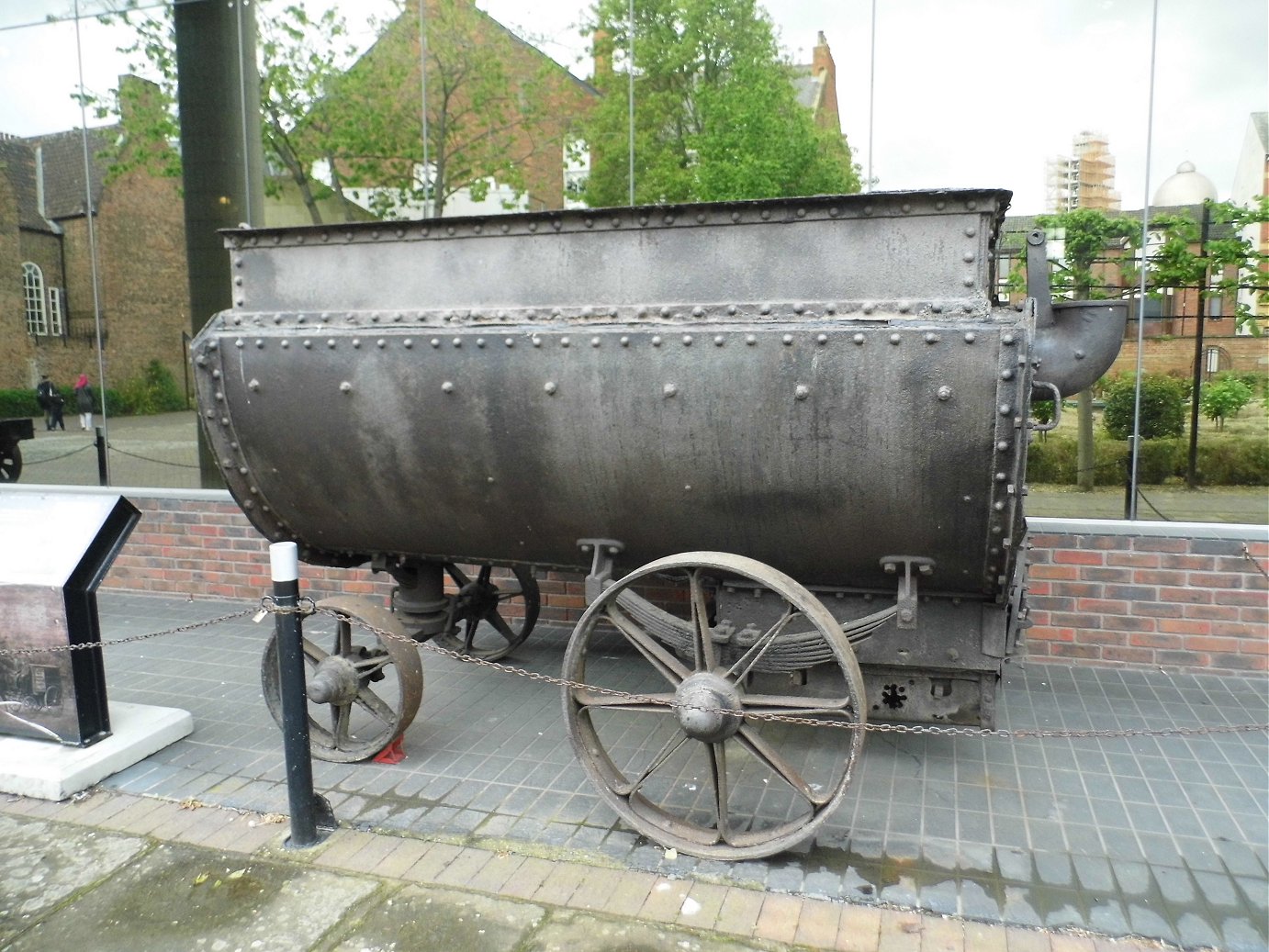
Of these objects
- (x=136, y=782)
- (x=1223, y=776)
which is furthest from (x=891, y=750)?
(x=136, y=782)

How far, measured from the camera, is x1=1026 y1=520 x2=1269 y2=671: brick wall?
16.3 ft

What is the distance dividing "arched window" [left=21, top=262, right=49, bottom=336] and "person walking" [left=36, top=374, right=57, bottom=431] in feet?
1.11

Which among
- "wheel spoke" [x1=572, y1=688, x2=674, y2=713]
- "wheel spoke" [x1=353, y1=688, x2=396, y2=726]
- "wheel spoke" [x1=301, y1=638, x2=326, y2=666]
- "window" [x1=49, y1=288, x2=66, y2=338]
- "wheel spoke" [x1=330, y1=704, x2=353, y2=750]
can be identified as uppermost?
"window" [x1=49, y1=288, x2=66, y2=338]

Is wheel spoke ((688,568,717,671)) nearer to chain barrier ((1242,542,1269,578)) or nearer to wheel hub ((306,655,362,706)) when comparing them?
wheel hub ((306,655,362,706))

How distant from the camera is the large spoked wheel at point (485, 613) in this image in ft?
17.2

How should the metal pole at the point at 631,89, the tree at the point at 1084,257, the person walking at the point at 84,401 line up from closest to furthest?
1. the tree at the point at 1084,257
2. the metal pole at the point at 631,89
3. the person walking at the point at 84,401

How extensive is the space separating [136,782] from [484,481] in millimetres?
1963

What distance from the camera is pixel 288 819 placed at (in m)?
3.63

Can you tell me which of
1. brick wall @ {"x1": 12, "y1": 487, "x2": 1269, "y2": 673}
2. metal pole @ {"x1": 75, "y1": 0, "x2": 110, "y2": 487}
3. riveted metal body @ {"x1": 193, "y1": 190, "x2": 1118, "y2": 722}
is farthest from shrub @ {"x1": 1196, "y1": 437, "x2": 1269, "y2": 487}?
metal pole @ {"x1": 75, "y1": 0, "x2": 110, "y2": 487}

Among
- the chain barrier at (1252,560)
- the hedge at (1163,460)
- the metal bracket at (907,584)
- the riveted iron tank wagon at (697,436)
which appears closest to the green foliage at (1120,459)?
the hedge at (1163,460)

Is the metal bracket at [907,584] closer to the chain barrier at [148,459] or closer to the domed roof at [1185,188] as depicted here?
the domed roof at [1185,188]

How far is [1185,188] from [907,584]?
11.0 ft

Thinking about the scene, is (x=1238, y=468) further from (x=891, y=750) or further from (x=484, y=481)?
(x=484, y=481)

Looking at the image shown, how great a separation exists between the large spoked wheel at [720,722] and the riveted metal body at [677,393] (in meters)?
0.23
